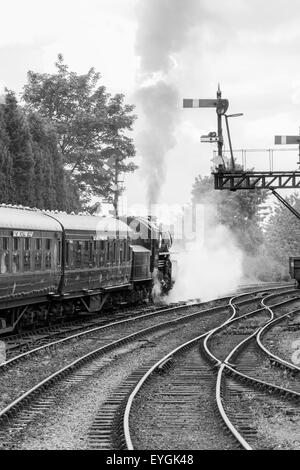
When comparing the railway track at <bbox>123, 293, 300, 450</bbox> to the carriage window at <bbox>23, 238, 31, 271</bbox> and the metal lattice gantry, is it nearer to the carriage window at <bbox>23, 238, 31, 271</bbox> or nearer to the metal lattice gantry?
the carriage window at <bbox>23, 238, 31, 271</bbox>

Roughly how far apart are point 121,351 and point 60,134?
35.8 metres

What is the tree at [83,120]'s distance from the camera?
170 ft

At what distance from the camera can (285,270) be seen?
70.0 meters

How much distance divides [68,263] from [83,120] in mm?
30815

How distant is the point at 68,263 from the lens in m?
Answer: 22.2

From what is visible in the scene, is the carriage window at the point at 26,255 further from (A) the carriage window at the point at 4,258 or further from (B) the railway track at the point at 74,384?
(B) the railway track at the point at 74,384

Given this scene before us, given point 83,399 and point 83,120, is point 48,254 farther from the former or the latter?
point 83,120

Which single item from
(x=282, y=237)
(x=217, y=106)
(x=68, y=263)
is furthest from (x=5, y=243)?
(x=282, y=237)

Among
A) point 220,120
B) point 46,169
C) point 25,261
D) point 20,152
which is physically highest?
point 220,120

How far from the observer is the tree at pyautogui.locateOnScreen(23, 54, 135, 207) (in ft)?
170

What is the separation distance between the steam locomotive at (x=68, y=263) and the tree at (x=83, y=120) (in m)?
20.7

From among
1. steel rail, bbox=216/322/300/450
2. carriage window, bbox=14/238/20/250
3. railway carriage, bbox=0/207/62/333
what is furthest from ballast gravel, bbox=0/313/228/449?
carriage window, bbox=14/238/20/250
